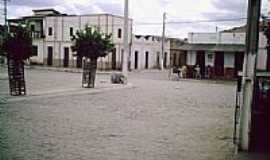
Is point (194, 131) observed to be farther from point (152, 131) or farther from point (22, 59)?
point (22, 59)

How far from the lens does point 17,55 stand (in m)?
16.6

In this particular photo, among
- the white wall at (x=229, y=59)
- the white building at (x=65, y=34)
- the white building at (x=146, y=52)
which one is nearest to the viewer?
the white wall at (x=229, y=59)

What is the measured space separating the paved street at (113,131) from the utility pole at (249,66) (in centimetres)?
62

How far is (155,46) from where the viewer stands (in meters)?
52.0

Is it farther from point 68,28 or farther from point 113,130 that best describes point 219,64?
point 113,130

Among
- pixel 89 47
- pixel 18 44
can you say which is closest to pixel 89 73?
pixel 89 47

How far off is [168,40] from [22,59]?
43.2 metres

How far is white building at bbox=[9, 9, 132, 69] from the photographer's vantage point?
43.8 metres

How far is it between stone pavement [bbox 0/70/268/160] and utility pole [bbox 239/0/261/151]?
0.63 meters

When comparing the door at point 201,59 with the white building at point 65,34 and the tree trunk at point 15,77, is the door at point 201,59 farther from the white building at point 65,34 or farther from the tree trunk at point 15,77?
the tree trunk at point 15,77

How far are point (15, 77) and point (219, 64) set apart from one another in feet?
70.4

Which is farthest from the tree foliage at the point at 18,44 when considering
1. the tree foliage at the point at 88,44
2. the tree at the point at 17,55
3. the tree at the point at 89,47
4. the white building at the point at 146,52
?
the white building at the point at 146,52

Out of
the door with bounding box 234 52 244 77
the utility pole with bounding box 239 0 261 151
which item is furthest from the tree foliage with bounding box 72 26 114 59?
the utility pole with bounding box 239 0 261 151

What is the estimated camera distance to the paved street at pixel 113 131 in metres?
7.18
